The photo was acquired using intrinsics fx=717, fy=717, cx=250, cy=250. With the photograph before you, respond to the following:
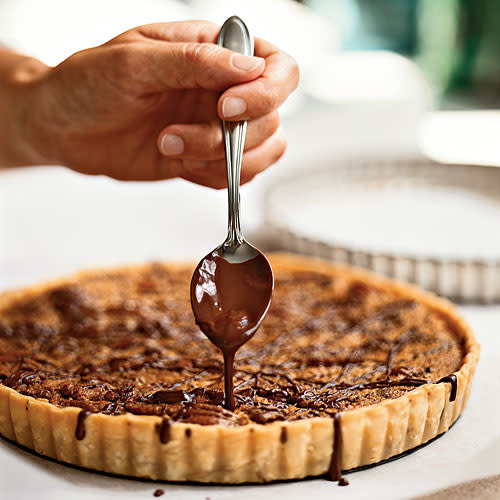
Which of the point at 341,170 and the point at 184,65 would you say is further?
the point at 341,170

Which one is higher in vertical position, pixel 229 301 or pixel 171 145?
pixel 171 145

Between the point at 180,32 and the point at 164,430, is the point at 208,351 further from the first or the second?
the point at 180,32

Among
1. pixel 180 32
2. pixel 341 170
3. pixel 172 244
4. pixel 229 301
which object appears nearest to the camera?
pixel 229 301

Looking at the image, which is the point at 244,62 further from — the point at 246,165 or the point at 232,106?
the point at 246,165

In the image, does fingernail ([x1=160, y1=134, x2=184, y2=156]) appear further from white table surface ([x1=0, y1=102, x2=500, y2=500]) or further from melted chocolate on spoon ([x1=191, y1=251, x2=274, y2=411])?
white table surface ([x1=0, y1=102, x2=500, y2=500])

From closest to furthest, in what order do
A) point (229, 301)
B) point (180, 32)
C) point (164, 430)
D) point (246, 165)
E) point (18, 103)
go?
point (164, 430) < point (229, 301) < point (180, 32) < point (246, 165) < point (18, 103)

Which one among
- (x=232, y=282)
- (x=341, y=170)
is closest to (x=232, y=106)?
(x=232, y=282)

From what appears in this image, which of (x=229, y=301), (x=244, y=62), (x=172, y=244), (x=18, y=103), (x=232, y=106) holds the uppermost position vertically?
(x=244, y=62)

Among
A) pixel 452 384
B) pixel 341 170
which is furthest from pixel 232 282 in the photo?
pixel 341 170
